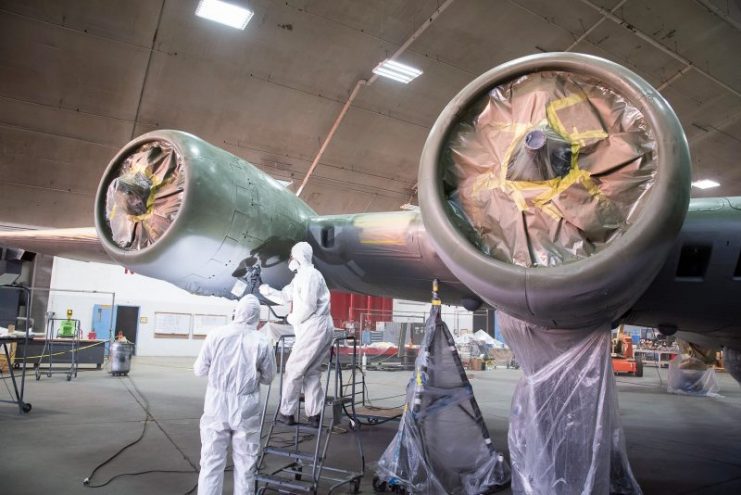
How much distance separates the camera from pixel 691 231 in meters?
3.01

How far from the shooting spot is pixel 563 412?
9.62 feet

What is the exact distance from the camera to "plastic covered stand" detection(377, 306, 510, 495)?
374 cm

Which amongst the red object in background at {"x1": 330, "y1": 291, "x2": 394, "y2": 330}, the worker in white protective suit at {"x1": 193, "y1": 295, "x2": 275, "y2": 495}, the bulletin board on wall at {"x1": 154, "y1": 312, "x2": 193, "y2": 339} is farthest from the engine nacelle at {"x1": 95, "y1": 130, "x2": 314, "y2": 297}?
the red object in background at {"x1": 330, "y1": 291, "x2": 394, "y2": 330}

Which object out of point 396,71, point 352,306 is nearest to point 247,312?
point 396,71

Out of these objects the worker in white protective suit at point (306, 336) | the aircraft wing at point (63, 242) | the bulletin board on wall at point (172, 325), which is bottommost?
the bulletin board on wall at point (172, 325)

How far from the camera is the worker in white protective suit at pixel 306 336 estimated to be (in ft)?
13.6

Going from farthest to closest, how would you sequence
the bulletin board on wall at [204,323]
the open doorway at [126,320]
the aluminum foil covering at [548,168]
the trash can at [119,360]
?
the open doorway at [126,320]
the bulletin board on wall at [204,323]
the trash can at [119,360]
the aluminum foil covering at [548,168]

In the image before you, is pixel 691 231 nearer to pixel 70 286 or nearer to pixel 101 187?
pixel 101 187

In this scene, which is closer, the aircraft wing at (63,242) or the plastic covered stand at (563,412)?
the plastic covered stand at (563,412)

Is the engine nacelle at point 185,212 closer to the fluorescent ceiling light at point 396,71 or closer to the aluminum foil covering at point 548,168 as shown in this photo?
the aluminum foil covering at point 548,168

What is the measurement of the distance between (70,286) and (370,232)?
1866 centimetres

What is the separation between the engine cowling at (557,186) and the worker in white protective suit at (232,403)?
1.90m

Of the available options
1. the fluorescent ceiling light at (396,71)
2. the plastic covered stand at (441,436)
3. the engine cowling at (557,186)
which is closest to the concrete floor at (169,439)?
the plastic covered stand at (441,436)

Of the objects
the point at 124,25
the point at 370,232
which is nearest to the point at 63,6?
the point at 124,25
